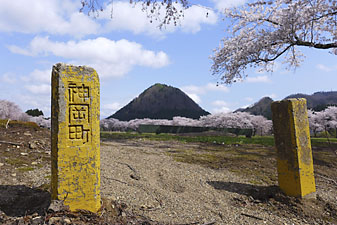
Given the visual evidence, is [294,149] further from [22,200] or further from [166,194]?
[22,200]

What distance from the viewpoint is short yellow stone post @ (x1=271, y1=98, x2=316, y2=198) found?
470 cm

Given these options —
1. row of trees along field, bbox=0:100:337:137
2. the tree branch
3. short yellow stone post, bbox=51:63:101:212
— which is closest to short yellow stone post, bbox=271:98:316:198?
short yellow stone post, bbox=51:63:101:212

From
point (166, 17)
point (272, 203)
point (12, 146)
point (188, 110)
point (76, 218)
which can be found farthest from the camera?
point (188, 110)

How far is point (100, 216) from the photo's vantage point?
322cm

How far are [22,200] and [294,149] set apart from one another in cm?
519

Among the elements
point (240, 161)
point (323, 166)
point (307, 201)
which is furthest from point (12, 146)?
point (323, 166)

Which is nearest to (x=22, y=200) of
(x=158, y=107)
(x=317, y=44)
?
(x=317, y=44)

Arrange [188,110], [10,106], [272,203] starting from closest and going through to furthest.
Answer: [272,203] → [10,106] → [188,110]

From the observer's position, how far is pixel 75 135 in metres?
3.11

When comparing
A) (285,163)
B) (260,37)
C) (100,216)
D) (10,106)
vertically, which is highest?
(260,37)

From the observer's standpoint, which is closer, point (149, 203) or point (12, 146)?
point (149, 203)

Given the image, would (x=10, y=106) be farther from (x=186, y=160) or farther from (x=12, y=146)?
(x=186, y=160)

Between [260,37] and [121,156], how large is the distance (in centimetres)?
1134

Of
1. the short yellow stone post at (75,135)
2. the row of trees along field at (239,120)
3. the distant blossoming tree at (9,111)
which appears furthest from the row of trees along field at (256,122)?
the short yellow stone post at (75,135)
